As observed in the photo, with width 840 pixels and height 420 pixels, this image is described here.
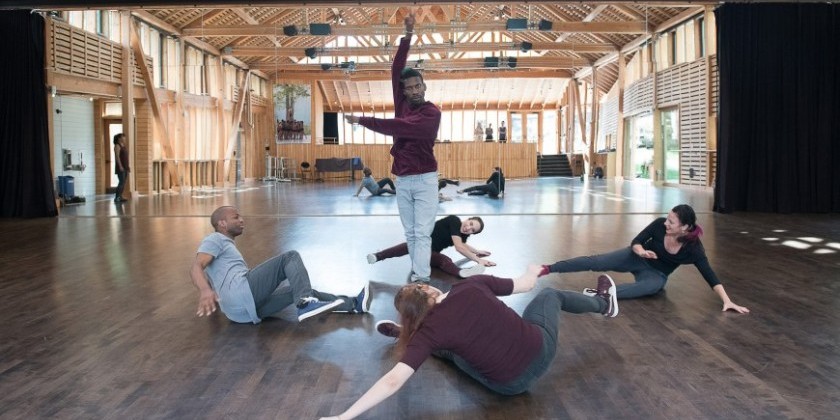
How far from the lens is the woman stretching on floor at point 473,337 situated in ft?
7.09

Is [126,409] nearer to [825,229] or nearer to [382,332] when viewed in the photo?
[382,332]

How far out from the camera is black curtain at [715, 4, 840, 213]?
1042 centimetres

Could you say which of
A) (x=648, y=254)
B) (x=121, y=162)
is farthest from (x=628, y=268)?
(x=121, y=162)

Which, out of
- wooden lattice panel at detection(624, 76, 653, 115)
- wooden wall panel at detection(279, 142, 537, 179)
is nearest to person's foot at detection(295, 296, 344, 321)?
wooden wall panel at detection(279, 142, 537, 179)

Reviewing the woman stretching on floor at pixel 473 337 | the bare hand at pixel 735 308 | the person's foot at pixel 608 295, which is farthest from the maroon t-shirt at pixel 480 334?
the bare hand at pixel 735 308

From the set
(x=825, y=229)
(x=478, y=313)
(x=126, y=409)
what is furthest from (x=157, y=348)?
(x=825, y=229)

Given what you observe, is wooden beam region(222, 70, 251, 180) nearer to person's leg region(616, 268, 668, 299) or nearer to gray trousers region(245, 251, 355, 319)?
gray trousers region(245, 251, 355, 319)

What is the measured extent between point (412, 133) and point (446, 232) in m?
1.62

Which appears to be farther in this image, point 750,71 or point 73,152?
point 73,152

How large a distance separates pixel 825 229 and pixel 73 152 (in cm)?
1507

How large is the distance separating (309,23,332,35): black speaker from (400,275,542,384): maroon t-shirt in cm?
965

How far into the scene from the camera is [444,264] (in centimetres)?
535

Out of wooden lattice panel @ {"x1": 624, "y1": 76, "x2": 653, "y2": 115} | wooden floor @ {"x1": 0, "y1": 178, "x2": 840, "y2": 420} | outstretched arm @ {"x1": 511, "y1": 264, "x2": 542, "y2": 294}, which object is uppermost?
wooden lattice panel @ {"x1": 624, "y1": 76, "x2": 653, "y2": 115}

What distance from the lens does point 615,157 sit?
41.8ft
